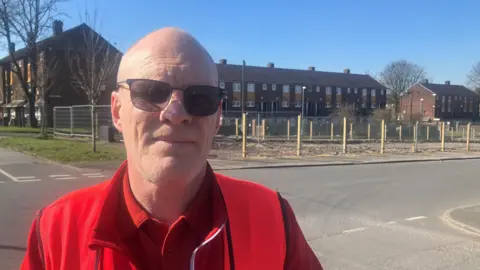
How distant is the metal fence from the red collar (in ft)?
78.9

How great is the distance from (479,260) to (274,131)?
3426cm

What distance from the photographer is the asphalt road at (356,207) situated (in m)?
5.34

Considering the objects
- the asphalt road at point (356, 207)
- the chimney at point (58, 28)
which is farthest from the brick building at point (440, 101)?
the asphalt road at point (356, 207)

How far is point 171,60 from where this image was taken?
4.47 ft

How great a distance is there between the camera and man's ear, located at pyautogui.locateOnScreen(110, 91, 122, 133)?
1.47 m

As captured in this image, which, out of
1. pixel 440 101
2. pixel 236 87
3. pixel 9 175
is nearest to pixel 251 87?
pixel 236 87

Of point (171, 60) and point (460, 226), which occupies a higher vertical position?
point (171, 60)

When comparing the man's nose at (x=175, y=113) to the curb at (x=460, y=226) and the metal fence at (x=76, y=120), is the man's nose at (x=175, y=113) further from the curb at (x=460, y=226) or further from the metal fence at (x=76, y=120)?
the metal fence at (x=76, y=120)

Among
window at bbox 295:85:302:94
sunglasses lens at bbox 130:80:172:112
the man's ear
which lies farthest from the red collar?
window at bbox 295:85:302:94

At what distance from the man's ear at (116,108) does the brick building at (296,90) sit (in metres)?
62.7

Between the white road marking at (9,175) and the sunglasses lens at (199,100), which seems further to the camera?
the white road marking at (9,175)

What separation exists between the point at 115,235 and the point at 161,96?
49cm

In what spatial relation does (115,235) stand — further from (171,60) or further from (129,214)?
(171,60)

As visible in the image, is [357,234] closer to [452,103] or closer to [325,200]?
[325,200]
